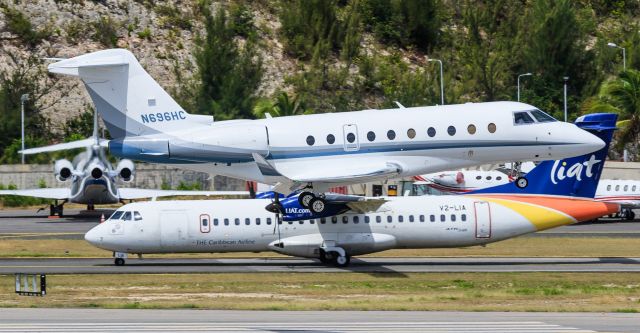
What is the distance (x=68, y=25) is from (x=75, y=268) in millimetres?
63792

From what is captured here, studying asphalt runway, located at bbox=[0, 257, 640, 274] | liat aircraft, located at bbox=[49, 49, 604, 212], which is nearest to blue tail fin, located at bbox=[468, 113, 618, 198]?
asphalt runway, located at bbox=[0, 257, 640, 274]

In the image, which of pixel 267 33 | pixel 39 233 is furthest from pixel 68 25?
pixel 39 233

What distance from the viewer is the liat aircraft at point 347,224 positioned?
44.0 m

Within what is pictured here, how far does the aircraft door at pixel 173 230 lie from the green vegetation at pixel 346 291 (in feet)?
8.38

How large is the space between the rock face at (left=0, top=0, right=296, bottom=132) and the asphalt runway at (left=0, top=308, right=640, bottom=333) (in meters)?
68.5

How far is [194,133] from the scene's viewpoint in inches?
1601

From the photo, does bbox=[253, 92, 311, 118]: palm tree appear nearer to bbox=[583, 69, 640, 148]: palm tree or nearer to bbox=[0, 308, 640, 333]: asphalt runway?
bbox=[583, 69, 640, 148]: palm tree

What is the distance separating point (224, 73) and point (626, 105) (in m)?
30.8

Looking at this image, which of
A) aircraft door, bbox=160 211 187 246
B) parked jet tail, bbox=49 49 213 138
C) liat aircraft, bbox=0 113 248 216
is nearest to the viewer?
parked jet tail, bbox=49 49 213 138

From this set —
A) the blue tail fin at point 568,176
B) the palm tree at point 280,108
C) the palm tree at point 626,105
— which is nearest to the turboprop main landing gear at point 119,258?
the blue tail fin at point 568,176

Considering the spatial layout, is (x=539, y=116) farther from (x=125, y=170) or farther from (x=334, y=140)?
(x=125, y=170)

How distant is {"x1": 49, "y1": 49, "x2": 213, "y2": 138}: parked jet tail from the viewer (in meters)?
41.1

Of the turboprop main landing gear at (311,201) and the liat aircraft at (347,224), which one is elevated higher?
the turboprop main landing gear at (311,201)

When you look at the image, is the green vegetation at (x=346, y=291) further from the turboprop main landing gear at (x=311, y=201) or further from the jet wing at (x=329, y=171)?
the jet wing at (x=329, y=171)
